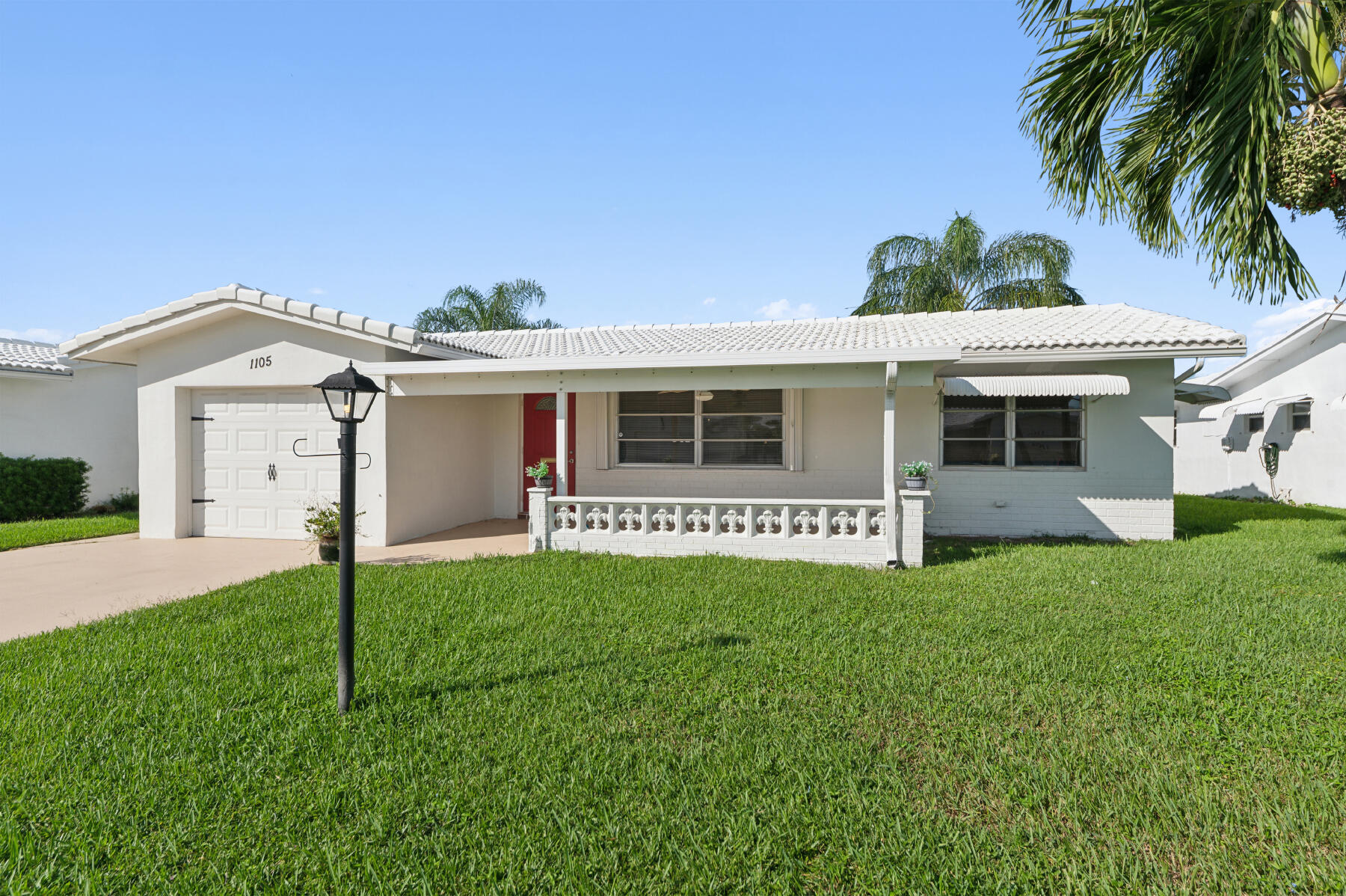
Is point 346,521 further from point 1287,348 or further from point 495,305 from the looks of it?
point 495,305

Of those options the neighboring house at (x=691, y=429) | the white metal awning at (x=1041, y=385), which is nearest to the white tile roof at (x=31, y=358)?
the neighboring house at (x=691, y=429)

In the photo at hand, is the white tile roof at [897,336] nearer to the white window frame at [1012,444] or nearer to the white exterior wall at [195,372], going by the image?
the white window frame at [1012,444]

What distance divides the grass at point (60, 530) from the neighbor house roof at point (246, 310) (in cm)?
309

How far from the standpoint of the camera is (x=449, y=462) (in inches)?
464

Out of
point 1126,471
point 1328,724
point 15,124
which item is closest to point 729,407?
point 1126,471

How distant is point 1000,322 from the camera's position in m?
13.1

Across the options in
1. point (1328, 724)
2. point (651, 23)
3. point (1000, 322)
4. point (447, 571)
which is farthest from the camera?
point (1000, 322)

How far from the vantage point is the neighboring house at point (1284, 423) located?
15742 millimetres

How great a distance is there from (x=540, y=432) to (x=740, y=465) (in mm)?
4059

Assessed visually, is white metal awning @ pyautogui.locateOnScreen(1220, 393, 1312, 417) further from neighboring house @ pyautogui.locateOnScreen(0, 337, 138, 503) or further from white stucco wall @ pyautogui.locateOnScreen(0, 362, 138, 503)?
white stucco wall @ pyautogui.locateOnScreen(0, 362, 138, 503)

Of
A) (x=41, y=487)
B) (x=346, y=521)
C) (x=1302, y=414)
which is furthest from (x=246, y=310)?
(x=1302, y=414)

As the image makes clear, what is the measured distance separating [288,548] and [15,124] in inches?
339

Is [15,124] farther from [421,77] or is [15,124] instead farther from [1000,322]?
→ [1000,322]

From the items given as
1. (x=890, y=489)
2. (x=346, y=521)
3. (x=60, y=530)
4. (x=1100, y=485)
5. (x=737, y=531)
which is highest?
(x=346, y=521)
